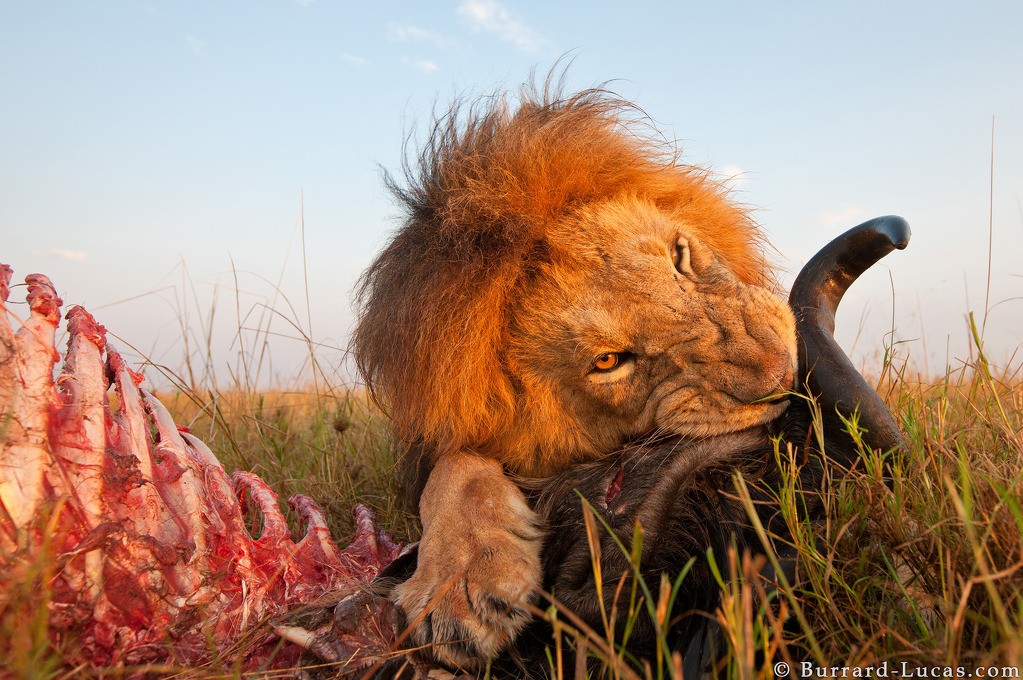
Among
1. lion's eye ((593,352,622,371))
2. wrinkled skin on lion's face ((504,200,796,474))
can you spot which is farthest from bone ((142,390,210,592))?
lion's eye ((593,352,622,371))

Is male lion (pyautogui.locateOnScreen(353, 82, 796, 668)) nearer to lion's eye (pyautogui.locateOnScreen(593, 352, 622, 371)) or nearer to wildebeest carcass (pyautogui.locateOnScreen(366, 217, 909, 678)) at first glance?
lion's eye (pyautogui.locateOnScreen(593, 352, 622, 371))

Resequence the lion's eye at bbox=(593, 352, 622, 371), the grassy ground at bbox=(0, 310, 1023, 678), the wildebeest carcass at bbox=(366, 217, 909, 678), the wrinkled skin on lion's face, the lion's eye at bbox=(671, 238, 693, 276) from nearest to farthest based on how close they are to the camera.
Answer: the grassy ground at bbox=(0, 310, 1023, 678)
the wildebeest carcass at bbox=(366, 217, 909, 678)
the wrinkled skin on lion's face
the lion's eye at bbox=(593, 352, 622, 371)
the lion's eye at bbox=(671, 238, 693, 276)

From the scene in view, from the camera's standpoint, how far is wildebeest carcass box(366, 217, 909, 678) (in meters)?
1.48

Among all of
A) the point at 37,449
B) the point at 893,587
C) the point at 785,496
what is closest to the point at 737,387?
the point at 785,496

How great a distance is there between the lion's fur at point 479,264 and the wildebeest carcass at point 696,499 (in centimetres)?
35

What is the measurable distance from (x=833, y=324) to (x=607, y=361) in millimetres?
671

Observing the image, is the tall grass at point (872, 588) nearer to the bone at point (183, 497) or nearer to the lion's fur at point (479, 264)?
the bone at point (183, 497)

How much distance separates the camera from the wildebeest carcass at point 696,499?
1484mm

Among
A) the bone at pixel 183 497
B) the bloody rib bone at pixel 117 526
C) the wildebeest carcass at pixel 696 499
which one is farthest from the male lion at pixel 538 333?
the bone at pixel 183 497

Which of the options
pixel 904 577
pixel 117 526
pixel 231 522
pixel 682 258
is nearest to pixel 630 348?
pixel 682 258

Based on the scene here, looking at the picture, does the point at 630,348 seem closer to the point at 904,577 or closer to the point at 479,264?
the point at 479,264

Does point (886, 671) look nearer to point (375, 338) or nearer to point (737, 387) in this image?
point (737, 387)

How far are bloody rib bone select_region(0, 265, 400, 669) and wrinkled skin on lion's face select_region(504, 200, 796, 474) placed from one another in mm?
770

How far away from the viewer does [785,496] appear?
145 centimetres
